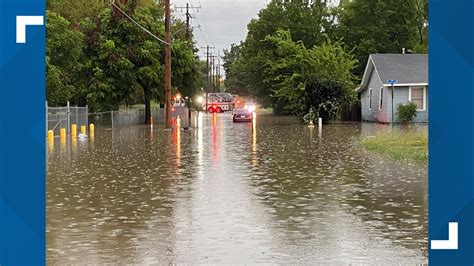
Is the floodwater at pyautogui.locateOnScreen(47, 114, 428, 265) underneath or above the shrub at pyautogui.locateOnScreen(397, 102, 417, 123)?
underneath

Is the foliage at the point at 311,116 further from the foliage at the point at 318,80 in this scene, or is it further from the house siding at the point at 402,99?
the house siding at the point at 402,99

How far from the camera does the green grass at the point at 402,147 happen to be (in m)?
21.8

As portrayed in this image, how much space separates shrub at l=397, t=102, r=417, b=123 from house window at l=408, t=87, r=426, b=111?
1078mm

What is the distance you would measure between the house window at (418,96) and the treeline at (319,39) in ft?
17.1

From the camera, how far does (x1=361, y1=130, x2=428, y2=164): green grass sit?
2184cm

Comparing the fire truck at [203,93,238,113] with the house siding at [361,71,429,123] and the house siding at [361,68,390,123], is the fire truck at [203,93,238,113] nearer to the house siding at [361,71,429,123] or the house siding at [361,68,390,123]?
the house siding at [361,68,390,123]

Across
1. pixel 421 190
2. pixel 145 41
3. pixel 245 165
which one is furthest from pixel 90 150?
pixel 145 41

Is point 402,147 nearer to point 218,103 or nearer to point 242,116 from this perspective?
point 242,116

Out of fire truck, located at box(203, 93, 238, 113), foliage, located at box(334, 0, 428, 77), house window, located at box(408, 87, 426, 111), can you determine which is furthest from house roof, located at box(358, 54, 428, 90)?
fire truck, located at box(203, 93, 238, 113)
